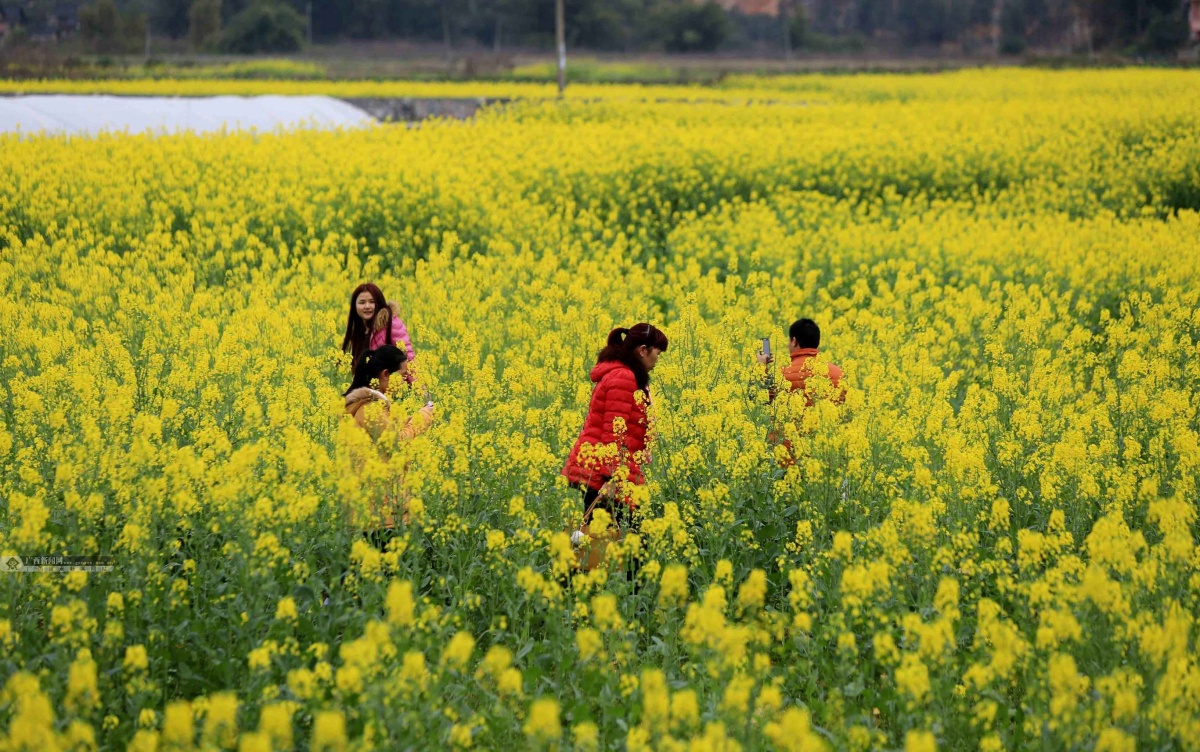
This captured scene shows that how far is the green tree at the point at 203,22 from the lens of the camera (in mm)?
60594

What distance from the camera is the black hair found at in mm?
6305

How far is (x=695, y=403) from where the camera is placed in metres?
6.34

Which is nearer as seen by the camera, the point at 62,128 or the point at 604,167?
the point at 604,167

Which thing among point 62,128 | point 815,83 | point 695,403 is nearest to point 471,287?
point 695,403

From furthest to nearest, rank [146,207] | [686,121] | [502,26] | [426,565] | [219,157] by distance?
[502,26], [686,121], [219,157], [146,207], [426,565]

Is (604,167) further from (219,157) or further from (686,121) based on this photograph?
(686,121)

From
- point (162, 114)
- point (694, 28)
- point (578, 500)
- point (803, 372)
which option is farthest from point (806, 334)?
point (694, 28)

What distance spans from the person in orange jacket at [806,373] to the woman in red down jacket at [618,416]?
88cm

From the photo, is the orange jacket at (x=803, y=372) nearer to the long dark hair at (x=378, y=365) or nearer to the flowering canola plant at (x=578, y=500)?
the flowering canola plant at (x=578, y=500)

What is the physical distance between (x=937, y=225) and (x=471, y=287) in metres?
6.29

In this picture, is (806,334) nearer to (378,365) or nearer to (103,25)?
(378,365)

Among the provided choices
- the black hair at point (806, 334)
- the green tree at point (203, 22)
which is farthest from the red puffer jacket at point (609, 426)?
the green tree at point (203, 22)

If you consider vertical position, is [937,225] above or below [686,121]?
below

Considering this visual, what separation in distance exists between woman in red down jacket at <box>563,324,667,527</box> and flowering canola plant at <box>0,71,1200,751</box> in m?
0.17
